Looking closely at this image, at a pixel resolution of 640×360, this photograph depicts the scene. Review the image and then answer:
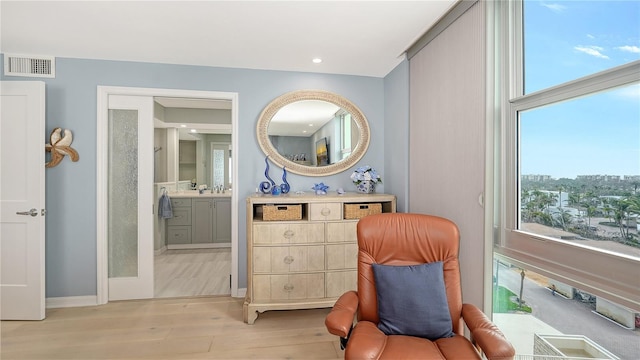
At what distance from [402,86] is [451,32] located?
0.80m

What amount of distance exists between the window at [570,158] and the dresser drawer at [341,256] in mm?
1220

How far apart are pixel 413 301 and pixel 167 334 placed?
207cm

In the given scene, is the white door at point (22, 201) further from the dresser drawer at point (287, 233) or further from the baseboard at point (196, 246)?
the baseboard at point (196, 246)

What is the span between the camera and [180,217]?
203 inches

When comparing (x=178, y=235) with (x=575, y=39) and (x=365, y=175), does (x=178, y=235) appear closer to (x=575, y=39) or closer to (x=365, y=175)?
(x=365, y=175)

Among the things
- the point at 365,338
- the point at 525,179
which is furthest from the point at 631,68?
the point at 365,338

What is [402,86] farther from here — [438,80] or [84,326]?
[84,326]

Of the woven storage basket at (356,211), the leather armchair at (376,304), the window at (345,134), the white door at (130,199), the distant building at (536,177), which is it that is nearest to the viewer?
the leather armchair at (376,304)

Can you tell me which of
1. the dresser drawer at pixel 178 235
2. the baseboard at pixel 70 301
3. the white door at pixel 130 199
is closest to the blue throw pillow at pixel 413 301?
the white door at pixel 130 199

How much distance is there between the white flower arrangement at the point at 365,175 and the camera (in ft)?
10.2

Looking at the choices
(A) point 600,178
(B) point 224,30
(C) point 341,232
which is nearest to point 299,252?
(C) point 341,232

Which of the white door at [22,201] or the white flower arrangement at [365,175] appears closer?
the white door at [22,201]

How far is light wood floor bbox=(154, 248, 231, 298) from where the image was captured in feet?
11.0

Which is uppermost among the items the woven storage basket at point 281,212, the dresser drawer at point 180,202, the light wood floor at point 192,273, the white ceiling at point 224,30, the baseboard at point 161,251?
the white ceiling at point 224,30
